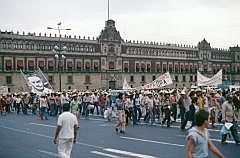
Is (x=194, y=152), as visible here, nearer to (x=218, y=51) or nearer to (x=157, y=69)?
(x=157, y=69)

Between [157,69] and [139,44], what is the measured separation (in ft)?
21.6

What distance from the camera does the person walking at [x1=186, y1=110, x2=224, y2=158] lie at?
18.3ft

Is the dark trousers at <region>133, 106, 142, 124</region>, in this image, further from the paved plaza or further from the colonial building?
the colonial building

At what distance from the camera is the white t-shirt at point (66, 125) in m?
8.67

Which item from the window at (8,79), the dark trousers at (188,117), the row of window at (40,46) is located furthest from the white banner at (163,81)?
the row of window at (40,46)

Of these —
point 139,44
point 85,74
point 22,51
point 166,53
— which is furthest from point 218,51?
point 22,51

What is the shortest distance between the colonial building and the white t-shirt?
49.1 meters

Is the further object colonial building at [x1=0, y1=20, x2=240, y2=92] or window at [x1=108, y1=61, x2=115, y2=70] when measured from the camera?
window at [x1=108, y1=61, x2=115, y2=70]

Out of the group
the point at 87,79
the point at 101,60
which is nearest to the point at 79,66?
the point at 87,79

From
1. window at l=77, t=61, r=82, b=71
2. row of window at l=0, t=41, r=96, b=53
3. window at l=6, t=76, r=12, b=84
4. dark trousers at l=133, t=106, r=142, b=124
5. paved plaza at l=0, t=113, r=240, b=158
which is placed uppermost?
row of window at l=0, t=41, r=96, b=53

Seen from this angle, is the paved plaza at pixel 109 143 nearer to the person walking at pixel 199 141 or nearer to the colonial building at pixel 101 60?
the person walking at pixel 199 141

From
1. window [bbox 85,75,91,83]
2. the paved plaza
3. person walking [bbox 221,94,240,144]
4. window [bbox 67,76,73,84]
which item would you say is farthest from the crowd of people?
window [bbox 85,75,91,83]

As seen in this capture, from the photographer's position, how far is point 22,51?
6681cm

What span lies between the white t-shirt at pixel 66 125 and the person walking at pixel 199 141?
362 centimetres
